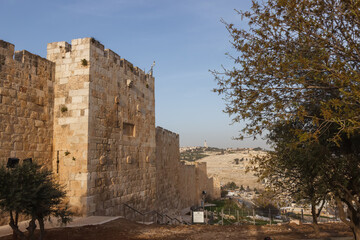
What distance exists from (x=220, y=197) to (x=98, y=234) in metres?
32.0

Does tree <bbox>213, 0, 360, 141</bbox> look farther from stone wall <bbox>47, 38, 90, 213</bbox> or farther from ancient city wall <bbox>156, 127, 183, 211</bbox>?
ancient city wall <bbox>156, 127, 183, 211</bbox>

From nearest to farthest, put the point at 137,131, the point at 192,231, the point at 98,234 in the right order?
the point at 98,234 → the point at 192,231 → the point at 137,131

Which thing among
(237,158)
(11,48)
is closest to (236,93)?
(11,48)

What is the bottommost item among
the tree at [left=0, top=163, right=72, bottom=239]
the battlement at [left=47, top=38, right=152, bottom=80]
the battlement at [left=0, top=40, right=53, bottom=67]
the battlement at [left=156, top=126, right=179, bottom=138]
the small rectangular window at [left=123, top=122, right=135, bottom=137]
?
the tree at [left=0, top=163, right=72, bottom=239]

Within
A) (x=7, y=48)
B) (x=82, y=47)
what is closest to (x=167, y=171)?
(x=82, y=47)

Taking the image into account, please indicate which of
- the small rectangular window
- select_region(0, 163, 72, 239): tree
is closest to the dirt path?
select_region(0, 163, 72, 239): tree

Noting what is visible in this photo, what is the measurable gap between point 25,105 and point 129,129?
4.59 meters

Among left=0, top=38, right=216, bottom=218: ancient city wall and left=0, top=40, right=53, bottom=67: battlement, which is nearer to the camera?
left=0, top=40, right=53, bottom=67: battlement

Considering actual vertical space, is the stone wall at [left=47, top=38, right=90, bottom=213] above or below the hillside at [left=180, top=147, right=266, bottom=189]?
above

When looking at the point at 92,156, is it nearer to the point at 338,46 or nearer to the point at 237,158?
the point at 338,46

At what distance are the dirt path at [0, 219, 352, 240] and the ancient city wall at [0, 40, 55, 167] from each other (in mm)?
2889

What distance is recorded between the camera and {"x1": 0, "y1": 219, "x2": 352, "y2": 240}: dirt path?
26.6ft

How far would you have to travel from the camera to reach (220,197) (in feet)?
127

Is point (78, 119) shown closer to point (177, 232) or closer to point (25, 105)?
point (25, 105)
